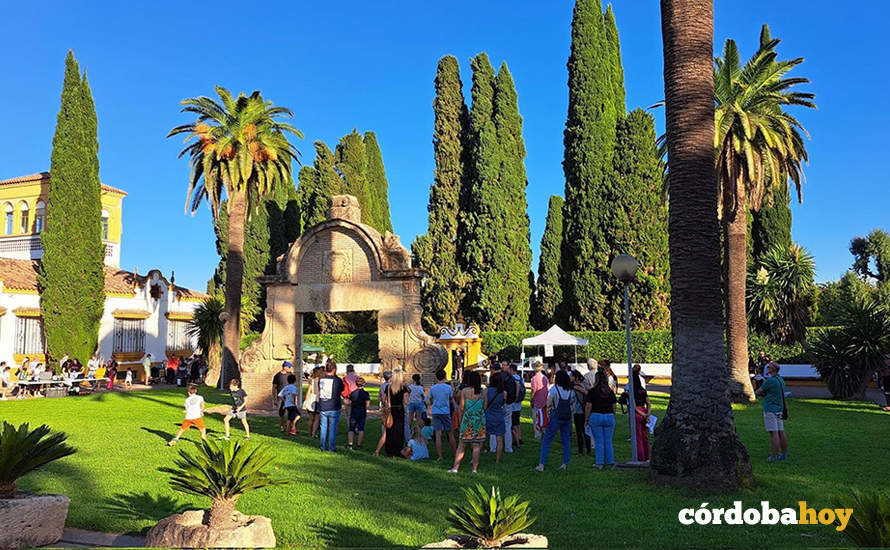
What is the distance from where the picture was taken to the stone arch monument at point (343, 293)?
17.3 metres

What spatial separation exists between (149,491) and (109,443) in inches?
202

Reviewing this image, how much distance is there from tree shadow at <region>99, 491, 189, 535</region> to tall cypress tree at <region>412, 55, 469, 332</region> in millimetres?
30079

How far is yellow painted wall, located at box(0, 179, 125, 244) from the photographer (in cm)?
4312

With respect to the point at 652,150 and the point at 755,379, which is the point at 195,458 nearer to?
the point at 755,379

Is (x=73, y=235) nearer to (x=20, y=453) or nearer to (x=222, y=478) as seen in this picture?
(x=20, y=453)

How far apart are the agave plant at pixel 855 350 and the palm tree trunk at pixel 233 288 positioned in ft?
71.4

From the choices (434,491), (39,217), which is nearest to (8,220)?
(39,217)

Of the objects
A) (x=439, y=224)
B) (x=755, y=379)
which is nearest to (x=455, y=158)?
(x=439, y=224)

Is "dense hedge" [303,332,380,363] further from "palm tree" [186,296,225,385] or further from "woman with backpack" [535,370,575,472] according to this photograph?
"woman with backpack" [535,370,575,472]

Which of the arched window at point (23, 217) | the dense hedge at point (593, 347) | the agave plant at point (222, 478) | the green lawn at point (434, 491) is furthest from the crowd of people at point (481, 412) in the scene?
the arched window at point (23, 217)

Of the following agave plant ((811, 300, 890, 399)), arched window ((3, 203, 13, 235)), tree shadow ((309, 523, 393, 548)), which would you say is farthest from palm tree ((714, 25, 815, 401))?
arched window ((3, 203, 13, 235))

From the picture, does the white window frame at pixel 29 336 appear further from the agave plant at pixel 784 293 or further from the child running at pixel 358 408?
the agave plant at pixel 784 293

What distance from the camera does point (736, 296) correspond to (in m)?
21.5

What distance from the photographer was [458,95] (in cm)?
4131
